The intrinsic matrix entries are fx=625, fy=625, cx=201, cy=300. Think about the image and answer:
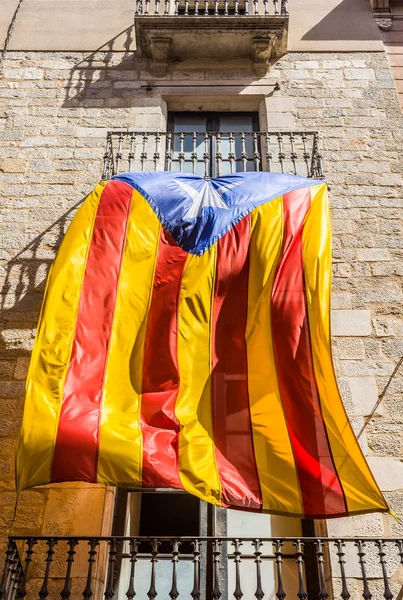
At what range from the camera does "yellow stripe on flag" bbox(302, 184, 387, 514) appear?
4.00 meters

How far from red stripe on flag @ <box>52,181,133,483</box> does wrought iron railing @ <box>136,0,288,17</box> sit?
3.84 meters

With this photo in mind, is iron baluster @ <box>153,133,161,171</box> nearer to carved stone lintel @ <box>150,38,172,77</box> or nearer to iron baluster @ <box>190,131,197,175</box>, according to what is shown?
iron baluster @ <box>190,131,197,175</box>

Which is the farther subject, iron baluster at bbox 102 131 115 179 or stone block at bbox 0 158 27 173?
stone block at bbox 0 158 27 173

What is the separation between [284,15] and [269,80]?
2.70 feet

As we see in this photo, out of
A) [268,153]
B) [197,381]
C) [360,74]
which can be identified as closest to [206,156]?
[268,153]

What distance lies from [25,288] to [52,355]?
2075 millimetres

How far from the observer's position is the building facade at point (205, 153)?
4.93 metres

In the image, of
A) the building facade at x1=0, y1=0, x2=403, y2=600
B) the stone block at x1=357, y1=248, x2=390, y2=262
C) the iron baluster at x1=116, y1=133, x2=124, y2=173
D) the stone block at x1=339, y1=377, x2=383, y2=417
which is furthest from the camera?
the iron baluster at x1=116, y1=133, x2=124, y2=173

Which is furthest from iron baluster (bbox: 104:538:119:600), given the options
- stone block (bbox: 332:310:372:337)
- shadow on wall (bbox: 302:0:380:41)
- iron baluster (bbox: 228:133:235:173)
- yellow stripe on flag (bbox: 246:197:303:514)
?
shadow on wall (bbox: 302:0:380:41)

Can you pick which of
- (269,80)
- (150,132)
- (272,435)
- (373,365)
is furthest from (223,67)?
(272,435)

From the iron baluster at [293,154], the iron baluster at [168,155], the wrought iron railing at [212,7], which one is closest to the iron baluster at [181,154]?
the iron baluster at [168,155]

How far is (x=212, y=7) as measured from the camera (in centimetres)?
881

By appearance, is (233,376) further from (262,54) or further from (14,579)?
(262,54)

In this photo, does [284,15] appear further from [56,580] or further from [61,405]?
[56,580]
